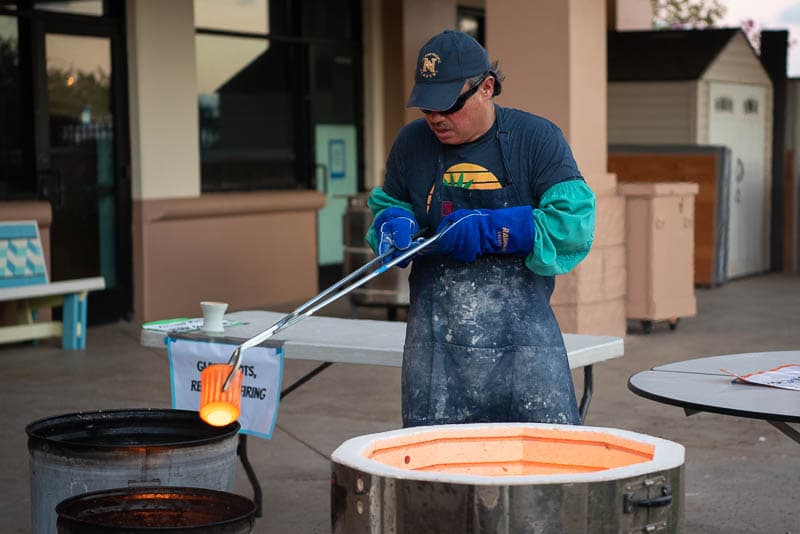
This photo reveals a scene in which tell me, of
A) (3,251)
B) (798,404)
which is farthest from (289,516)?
(3,251)

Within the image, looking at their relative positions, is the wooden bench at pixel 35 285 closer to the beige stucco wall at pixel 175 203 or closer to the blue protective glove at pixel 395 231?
the beige stucco wall at pixel 175 203

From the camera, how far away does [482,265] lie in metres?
3.64

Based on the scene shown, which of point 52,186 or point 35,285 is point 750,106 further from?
point 35,285

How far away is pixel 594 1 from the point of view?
382 inches

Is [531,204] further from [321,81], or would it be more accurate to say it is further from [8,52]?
[321,81]

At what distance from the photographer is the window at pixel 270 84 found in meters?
11.9

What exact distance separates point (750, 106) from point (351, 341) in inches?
423

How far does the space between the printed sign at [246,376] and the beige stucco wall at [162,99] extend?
589 centimetres

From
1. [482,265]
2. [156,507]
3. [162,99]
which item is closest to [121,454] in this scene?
[156,507]

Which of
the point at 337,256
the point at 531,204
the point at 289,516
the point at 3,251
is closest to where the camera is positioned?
the point at 531,204

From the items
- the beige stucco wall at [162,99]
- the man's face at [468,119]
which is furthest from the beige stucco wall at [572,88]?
the man's face at [468,119]

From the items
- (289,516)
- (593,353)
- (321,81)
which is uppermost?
(321,81)

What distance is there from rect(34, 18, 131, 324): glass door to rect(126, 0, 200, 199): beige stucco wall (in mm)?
182

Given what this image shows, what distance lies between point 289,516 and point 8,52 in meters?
5.95
